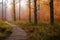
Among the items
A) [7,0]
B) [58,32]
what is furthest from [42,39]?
[7,0]

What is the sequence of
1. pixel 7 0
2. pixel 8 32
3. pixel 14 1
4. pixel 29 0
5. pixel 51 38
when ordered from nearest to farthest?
pixel 51 38, pixel 8 32, pixel 29 0, pixel 14 1, pixel 7 0

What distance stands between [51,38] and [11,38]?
10.0 feet

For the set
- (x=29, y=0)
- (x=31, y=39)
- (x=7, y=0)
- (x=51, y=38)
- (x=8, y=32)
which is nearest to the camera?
(x=51, y=38)

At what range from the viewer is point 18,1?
33938mm

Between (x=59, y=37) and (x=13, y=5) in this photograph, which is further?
(x=13, y=5)

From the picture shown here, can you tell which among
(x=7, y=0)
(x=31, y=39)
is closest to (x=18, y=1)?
(x=7, y=0)

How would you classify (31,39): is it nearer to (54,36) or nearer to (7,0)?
(54,36)

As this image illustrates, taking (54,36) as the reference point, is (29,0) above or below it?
above

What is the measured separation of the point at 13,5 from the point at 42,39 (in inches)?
954

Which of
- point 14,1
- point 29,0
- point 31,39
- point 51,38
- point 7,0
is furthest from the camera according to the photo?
point 7,0

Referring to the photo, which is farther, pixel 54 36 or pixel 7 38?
pixel 7 38

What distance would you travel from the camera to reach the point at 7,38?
1112 centimetres

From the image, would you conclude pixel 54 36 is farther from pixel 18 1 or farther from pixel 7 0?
pixel 7 0

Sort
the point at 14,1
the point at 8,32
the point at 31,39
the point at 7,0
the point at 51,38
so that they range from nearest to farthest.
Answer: the point at 51,38 → the point at 31,39 → the point at 8,32 → the point at 14,1 → the point at 7,0
